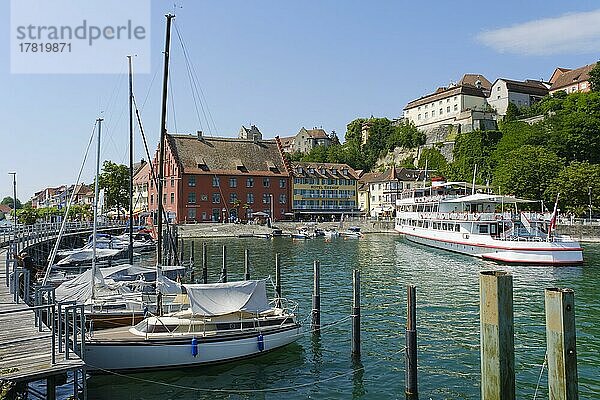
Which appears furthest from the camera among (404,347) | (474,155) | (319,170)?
(319,170)

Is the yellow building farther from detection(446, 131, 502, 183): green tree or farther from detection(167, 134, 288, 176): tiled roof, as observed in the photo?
detection(446, 131, 502, 183): green tree

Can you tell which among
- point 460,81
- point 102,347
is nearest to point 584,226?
point 102,347

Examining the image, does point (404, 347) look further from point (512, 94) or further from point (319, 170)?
point (512, 94)

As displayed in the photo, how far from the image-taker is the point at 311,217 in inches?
4843

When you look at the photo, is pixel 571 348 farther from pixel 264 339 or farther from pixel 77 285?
pixel 77 285

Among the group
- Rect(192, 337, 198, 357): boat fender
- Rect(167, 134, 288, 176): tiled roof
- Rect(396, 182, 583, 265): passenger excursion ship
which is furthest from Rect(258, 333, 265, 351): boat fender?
Rect(167, 134, 288, 176): tiled roof

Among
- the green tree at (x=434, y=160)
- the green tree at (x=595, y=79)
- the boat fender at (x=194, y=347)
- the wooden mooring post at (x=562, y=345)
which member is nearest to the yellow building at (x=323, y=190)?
the green tree at (x=434, y=160)

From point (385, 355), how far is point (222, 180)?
90412 millimetres

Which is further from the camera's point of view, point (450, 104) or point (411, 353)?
point (450, 104)

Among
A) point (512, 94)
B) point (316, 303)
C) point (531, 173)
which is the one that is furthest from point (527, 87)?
point (316, 303)

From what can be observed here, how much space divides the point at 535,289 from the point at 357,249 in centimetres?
3337

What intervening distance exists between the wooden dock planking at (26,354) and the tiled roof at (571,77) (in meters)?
142

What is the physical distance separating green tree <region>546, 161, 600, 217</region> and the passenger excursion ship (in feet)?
68.5

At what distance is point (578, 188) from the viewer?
286ft
